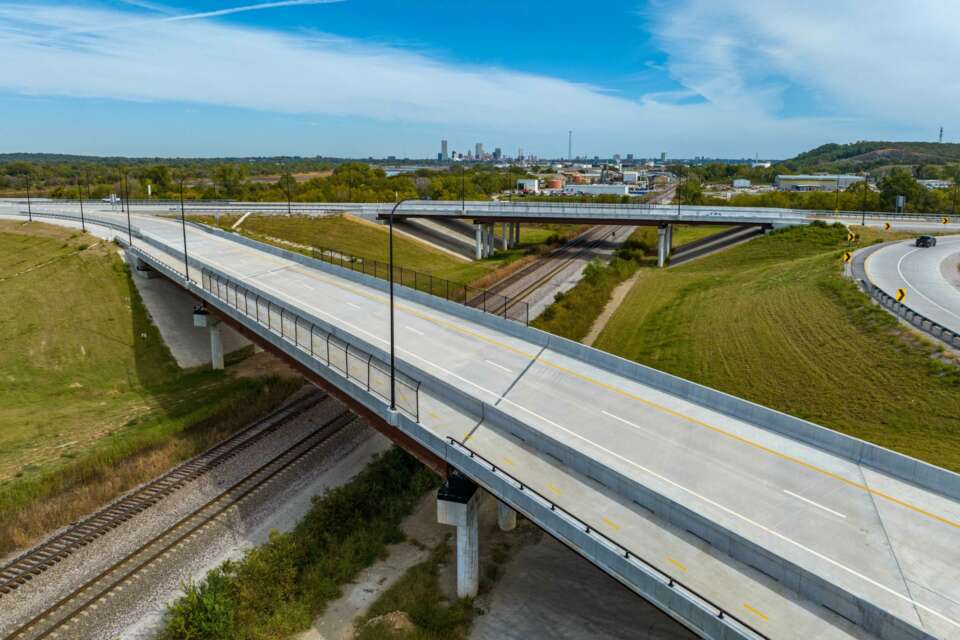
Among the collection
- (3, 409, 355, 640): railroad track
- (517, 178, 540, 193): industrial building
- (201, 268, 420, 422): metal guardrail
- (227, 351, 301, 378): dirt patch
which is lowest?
(3, 409, 355, 640): railroad track

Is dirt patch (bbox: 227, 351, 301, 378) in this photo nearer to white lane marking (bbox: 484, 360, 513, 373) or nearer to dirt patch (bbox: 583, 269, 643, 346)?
white lane marking (bbox: 484, 360, 513, 373)

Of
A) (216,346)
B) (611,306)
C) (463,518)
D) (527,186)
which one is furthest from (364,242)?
(527,186)

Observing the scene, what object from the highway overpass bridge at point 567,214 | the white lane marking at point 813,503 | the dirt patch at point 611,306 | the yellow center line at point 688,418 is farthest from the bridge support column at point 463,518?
the highway overpass bridge at point 567,214

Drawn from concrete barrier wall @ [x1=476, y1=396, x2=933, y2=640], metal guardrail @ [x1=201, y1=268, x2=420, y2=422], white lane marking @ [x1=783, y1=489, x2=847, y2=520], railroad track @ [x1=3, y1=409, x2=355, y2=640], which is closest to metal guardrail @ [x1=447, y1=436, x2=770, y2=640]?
concrete barrier wall @ [x1=476, y1=396, x2=933, y2=640]

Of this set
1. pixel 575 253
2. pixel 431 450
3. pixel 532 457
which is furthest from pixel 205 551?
pixel 575 253

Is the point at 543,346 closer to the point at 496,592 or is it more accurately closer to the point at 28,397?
the point at 496,592

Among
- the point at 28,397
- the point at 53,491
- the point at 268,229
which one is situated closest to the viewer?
the point at 53,491
